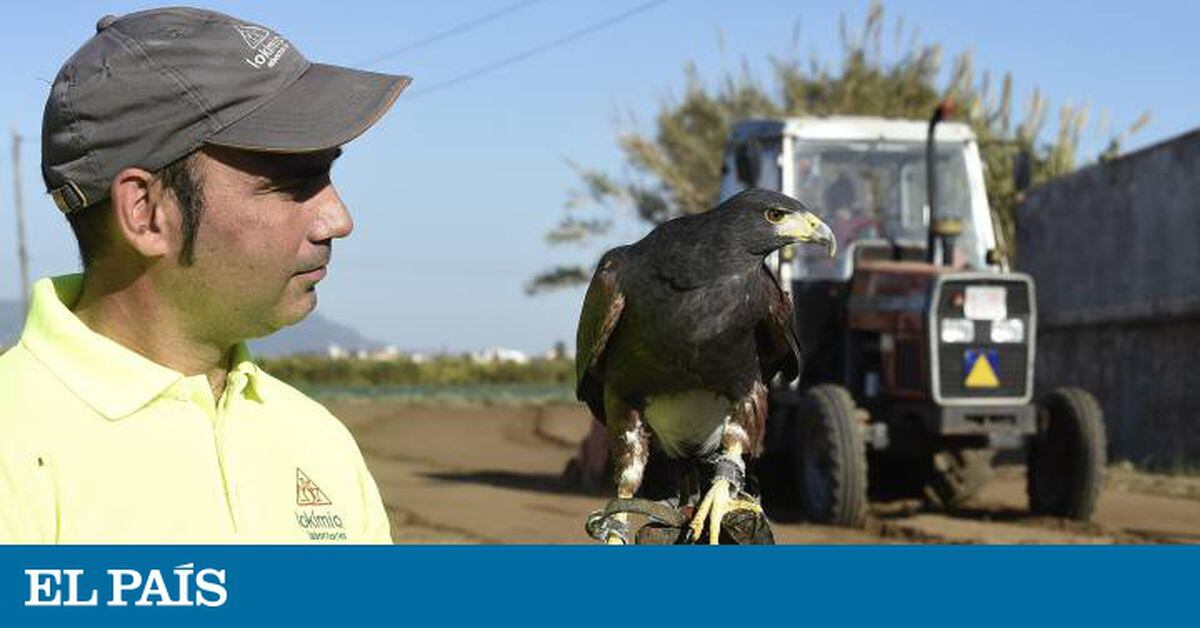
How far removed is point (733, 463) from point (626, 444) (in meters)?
0.47

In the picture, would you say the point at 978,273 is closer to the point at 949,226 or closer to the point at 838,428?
the point at 949,226

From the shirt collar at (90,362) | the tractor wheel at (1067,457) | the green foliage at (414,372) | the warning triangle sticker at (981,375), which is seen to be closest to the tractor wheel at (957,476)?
the tractor wheel at (1067,457)

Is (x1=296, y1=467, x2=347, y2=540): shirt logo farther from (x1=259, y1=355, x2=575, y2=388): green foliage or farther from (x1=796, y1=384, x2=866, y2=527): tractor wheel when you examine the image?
(x1=259, y1=355, x2=575, y2=388): green foliage

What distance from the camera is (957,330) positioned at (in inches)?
457

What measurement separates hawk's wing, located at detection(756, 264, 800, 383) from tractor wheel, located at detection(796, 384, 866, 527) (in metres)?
7.30

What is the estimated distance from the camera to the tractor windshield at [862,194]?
39.2ft

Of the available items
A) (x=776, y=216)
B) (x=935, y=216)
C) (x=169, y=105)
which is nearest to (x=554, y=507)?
(x=935, y=216)

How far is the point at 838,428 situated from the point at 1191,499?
16.8 feet

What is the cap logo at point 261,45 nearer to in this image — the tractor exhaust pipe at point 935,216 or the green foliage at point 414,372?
the tractor exhaust pipe at point 935,216

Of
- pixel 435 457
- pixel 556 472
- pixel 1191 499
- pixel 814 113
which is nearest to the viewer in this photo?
pixel 1191 499

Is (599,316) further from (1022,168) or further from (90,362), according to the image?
(1022,168)

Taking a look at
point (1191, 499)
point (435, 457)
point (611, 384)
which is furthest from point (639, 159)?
point (611, 384)

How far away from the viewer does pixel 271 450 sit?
1.97 m

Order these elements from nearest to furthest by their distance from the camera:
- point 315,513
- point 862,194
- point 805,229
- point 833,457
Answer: point 315,513, point 805,229, point 833,457, point 862,194
